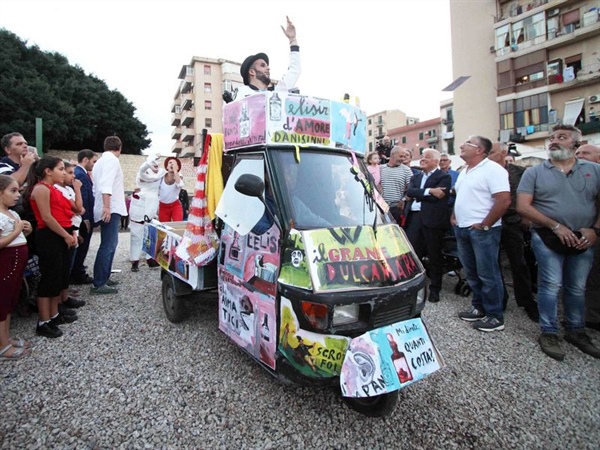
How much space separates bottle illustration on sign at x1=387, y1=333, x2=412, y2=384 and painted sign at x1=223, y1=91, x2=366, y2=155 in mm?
1643

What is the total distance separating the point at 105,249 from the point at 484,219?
508 centimetres

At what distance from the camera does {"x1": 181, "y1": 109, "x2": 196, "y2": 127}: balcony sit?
167 feet

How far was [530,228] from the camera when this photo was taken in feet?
12.7

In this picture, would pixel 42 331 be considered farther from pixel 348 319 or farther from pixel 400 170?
pixel 400 170

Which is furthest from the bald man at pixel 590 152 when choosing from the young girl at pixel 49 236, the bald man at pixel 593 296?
the young girl at pixel 49 236

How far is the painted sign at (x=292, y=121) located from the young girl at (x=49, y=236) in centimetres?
210

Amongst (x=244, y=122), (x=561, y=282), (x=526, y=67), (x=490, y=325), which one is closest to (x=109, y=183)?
(x=244, y=122)

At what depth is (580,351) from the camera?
138 inches

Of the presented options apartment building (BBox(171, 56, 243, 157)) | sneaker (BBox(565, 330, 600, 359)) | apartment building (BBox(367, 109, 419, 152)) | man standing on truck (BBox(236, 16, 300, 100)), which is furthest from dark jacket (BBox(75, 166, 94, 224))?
apartment building (BBox(367, 109, 419, 152))

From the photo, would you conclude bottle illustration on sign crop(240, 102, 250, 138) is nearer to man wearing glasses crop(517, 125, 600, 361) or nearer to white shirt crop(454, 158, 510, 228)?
white shirt crop(454, 158, 510, 228)

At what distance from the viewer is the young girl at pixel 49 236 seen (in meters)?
3.55

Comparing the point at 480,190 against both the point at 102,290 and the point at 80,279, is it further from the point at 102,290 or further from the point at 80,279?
the point at 80,279

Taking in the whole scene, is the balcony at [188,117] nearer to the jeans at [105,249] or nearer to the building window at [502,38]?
the building window at [502,38]

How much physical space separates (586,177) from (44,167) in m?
5.68
